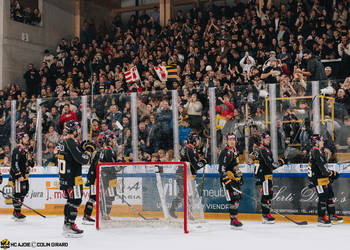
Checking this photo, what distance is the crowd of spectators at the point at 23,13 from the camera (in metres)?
18.5

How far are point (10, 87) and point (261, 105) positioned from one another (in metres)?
9.83

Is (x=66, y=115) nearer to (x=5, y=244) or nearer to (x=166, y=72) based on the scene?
(x=166, y=72)

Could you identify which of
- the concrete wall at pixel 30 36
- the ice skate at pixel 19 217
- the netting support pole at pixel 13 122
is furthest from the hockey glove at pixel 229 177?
the concrete wall at pixel 30 36

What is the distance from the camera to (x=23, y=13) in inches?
740

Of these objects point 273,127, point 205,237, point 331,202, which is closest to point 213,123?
point 273,127

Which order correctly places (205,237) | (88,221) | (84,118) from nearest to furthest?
(205,237) → (88,221) → (84,118)

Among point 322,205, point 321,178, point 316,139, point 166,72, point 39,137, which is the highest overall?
point 166,72

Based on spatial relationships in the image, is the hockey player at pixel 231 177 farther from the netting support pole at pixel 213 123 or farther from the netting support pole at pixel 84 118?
the netting support pole at pixel 84 118

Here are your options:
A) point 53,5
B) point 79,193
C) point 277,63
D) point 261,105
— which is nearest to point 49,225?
point 79,193

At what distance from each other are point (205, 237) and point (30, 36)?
1344 centimetres

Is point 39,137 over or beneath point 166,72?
beneath

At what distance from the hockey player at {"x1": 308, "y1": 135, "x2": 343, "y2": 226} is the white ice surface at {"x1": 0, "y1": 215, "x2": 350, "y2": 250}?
28 centimetres

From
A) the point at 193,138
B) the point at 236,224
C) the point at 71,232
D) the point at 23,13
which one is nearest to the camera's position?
the point at 71,232

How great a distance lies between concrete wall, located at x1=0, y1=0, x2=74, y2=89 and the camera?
18016 mm
